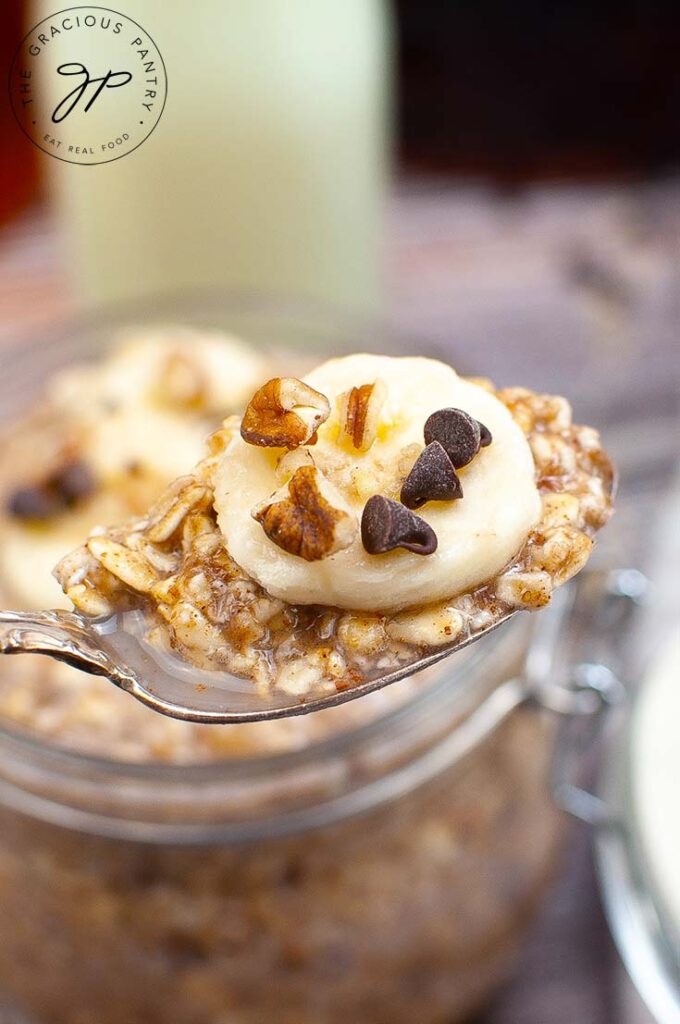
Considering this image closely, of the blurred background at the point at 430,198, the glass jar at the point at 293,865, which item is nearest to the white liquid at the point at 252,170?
the blurred background at the point at 430,198

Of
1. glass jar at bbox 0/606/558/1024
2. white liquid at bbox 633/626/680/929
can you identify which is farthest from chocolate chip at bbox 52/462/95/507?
white liquid at bbox 633/626/680/929

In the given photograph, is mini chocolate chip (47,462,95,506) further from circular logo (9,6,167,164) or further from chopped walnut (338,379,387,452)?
chopped walnut (338,379,387,452)

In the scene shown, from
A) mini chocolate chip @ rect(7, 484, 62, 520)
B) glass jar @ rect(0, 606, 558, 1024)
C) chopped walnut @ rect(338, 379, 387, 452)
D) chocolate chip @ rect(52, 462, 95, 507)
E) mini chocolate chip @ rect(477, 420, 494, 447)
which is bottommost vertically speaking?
glass jar @ rect(0, 606, 558, 1024)

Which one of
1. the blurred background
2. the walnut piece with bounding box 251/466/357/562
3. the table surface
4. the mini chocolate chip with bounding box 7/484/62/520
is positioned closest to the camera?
the walnut piece with bounding box 251/466/357/562

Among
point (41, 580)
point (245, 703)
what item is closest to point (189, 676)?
point (245, 703)

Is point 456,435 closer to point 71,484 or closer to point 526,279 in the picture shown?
point 71,484

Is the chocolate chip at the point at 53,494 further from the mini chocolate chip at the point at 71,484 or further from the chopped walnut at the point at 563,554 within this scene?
the chopped walnut at the point at 563,554

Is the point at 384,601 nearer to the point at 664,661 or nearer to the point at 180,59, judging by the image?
the point at 664,661
